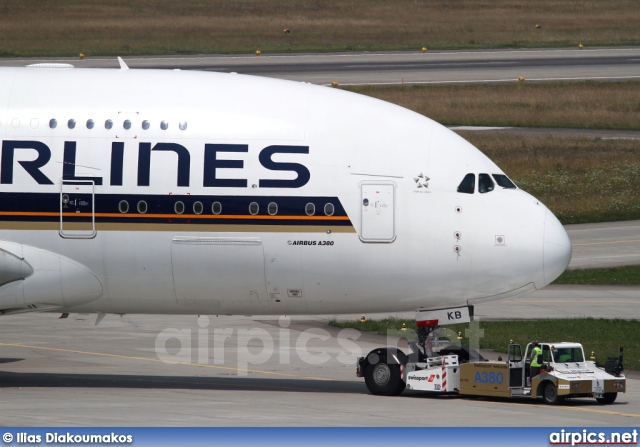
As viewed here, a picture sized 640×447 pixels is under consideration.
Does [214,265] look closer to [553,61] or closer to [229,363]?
[229,363]

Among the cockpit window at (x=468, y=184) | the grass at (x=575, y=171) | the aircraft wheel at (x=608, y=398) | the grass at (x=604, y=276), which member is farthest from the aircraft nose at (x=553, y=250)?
the grass at (x=575, y=171)

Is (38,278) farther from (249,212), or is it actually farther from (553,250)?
(553,250)

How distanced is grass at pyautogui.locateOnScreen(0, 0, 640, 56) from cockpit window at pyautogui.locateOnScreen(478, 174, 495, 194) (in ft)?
242

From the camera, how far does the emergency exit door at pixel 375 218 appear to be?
2723cm

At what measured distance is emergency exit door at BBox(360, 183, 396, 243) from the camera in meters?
27.2

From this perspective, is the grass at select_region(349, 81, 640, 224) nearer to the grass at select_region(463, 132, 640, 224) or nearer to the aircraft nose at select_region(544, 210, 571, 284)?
the grass at select_region(463, 132, 640, 224)

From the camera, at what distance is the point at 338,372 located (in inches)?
1276

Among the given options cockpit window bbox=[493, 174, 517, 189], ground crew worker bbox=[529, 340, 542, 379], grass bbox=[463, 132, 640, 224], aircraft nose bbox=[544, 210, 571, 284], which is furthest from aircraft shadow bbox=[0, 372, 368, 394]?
grass bbox=[463, 132, 640, 224]

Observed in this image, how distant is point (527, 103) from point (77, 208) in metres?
56.2

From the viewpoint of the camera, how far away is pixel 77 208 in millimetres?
27312

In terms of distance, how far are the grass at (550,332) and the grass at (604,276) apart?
26.8ft

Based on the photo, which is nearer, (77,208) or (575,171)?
(77,208)

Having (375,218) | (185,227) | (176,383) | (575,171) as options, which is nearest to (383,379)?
(375,218)

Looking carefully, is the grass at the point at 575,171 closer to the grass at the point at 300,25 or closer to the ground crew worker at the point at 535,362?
the ground crew worker at the point at 535,362
